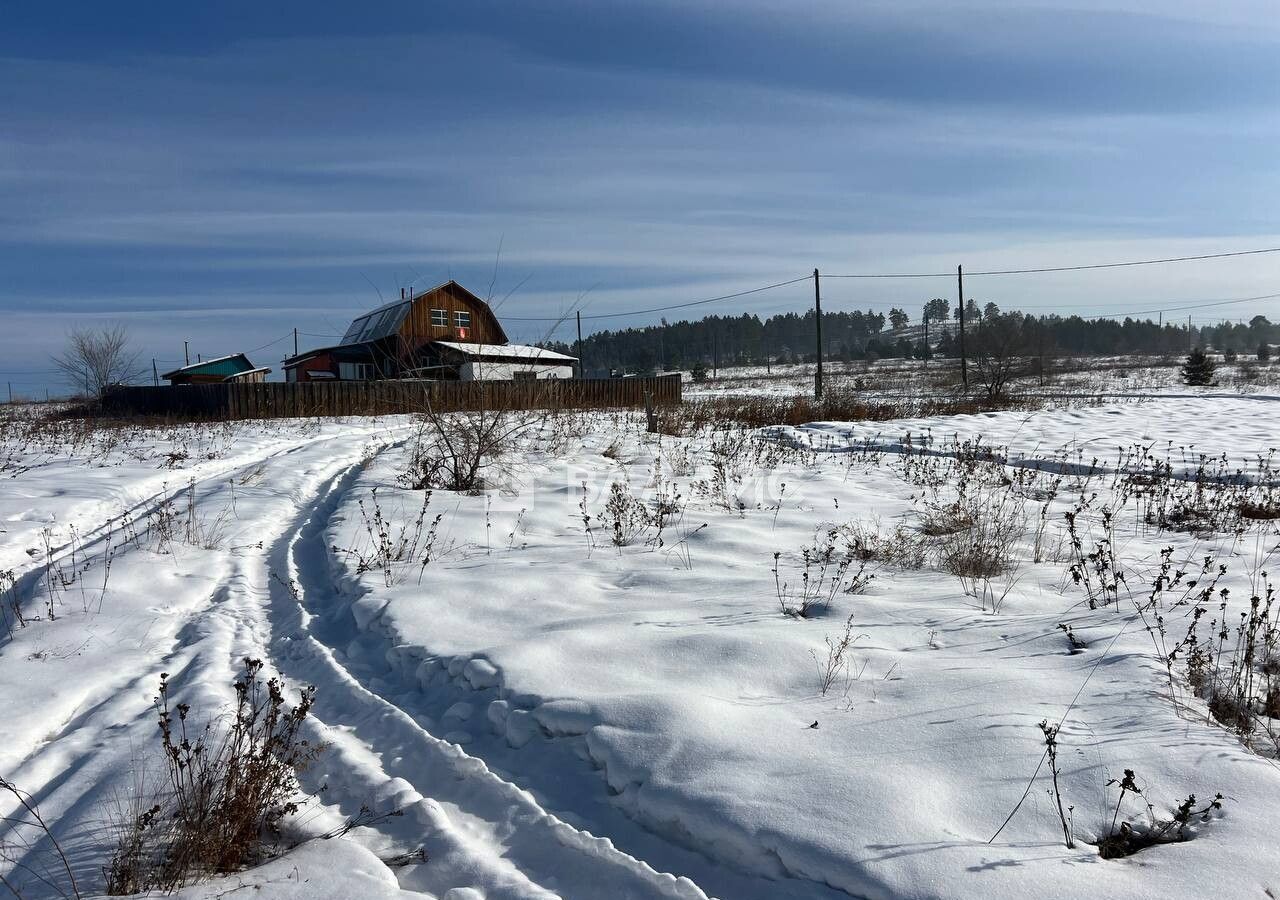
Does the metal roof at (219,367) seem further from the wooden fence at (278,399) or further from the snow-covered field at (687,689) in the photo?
the snow-covered field at (687,689)

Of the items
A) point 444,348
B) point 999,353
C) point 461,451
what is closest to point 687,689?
point 461,451

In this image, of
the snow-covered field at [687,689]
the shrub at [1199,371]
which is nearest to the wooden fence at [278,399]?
the snow-covered field at [687,689]

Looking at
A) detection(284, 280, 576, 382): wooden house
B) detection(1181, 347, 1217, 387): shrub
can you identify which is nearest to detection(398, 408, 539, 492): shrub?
detection(284, 280, 576, 382): wooden house

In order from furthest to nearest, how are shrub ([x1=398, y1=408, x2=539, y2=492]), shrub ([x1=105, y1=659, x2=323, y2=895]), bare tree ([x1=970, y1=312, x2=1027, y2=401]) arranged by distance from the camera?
bare tree ([x1=970, y1=312, x2=1027, y2=401]) → shrub ([x1=398, y1=408, x2=539, y2=492]) → shrub ([x1=105, y1=659, x2=323, y2=895])

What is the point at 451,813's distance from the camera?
8.82 feet

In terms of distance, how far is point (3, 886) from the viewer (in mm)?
2273

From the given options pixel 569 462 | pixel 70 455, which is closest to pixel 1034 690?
pixel 569 462

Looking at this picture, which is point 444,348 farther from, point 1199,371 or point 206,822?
point 1199,371

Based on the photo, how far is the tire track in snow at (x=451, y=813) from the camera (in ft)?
7.46

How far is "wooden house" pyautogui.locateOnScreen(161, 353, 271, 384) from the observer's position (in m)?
43.4

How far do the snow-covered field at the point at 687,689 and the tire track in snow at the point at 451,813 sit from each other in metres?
0.01

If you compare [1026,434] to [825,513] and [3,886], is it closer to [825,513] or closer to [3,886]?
[825,513]

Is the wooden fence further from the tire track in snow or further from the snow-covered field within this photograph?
the tire track in snow

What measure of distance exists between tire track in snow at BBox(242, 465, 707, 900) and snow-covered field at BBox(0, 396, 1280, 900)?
12 millimetres
